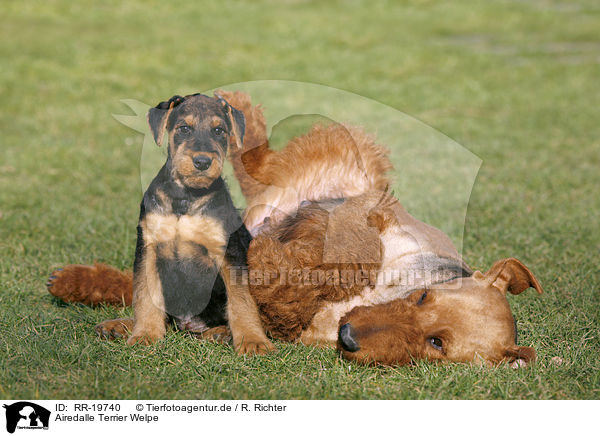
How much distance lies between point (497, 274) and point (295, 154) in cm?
146

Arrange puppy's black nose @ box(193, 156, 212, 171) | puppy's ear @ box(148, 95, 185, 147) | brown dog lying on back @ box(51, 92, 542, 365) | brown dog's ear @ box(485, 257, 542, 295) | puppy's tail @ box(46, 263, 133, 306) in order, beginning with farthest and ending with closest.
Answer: puppy's tail @ box(46, 263, 133, 306), brown dog's ear @ box(485, 257, 542, 295), brown dog lying on back @ box(51, 92, 542, 365), puppy's ear @ box(148, 95, 185, 147), puppy's black nose @ box(193, 156, 212, 171)

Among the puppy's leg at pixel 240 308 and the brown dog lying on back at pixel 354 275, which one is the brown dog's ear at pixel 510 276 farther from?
the puppy's leg at pixel 240 308

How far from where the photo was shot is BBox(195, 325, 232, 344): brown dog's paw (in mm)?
3189

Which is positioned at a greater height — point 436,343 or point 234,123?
point 234,123

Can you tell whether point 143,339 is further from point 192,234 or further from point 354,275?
point 354,275

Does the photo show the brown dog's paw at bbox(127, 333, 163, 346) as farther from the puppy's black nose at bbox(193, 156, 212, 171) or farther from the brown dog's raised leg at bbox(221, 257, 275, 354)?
the puppy's black nose at bbox(193, 156, 212, 171)

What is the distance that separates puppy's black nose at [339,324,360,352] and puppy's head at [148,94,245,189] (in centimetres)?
88

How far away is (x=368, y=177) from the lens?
388cm

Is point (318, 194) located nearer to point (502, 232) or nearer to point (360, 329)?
point (360, 329)

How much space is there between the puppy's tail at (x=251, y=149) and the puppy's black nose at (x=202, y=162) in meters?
1.15

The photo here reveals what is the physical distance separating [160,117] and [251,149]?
3.78 ft

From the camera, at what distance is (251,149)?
383 cm
